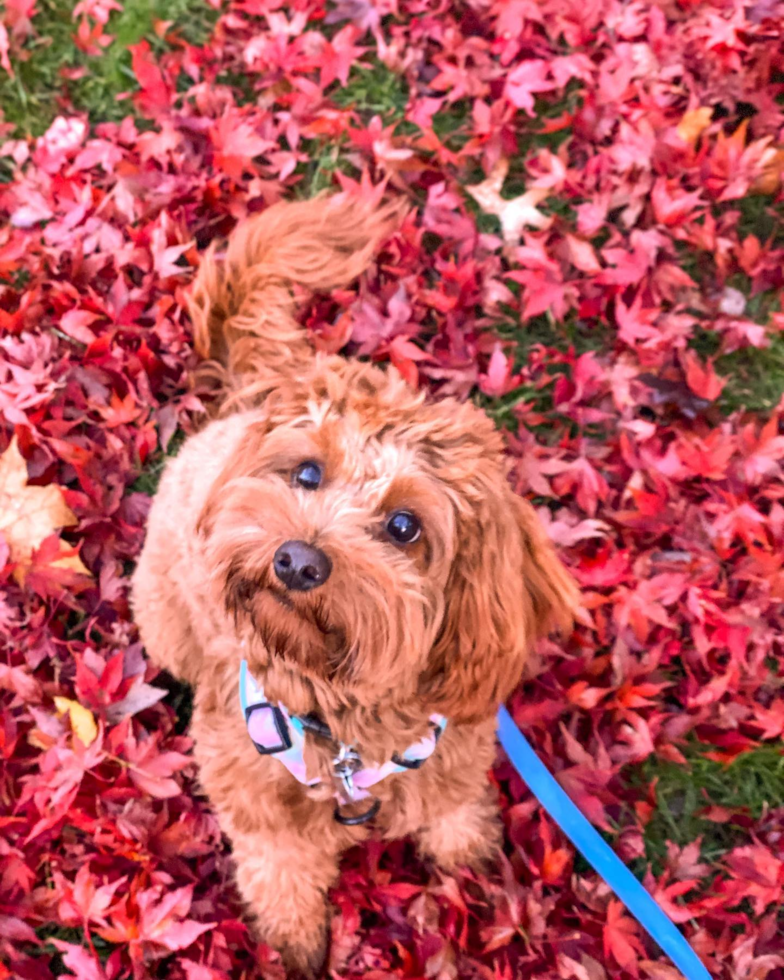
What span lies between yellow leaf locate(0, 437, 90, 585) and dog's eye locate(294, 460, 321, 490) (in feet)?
4.70

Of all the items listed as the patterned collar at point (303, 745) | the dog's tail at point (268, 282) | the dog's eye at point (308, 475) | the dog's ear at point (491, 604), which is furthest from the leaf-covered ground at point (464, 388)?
the dog's eye at point (308, 475)

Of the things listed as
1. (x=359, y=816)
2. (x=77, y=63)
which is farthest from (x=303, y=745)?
(x=77, y=63)

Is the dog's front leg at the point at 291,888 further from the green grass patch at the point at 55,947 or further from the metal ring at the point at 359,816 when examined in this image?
the green grass patch at the point at 55,947

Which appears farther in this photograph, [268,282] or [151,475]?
[151,475]

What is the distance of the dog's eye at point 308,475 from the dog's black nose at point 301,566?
0.92 ft

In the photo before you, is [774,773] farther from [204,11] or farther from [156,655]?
[204,11]

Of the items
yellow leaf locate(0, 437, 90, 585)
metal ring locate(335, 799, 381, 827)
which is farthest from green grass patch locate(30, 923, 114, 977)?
yellow leaf locate(0, 437, 90, 585)

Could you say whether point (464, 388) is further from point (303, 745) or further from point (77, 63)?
point (77, 63)

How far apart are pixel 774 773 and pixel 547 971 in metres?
1.12

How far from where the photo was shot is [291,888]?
264 centimetres

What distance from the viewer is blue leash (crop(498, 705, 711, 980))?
2422mm

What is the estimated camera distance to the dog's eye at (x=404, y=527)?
1.95m

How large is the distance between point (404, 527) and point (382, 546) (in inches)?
3.6

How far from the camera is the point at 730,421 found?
3.46 meters
